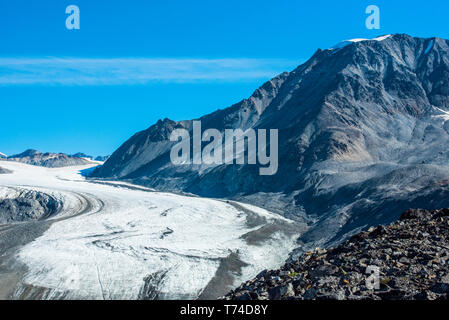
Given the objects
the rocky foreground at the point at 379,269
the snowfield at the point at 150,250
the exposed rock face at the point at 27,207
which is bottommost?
the snowfield at the point at 150,250

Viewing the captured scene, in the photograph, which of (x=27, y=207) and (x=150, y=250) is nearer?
(x=150, y=250)

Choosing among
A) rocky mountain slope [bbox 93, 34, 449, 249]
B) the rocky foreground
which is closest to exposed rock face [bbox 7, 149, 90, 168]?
rocky mountain slope [bbox 93, 34, 449, 249]

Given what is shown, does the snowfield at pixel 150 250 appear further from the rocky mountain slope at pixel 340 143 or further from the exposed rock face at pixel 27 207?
the rocky mountain slope at pixel 340 143

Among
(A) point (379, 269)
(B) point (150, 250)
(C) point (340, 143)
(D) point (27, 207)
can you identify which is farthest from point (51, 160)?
(A) point (379, 269)

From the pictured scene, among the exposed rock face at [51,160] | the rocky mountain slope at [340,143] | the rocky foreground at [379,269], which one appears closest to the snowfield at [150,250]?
the rocky mountain slope at [340,143]

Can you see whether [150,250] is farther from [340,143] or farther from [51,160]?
[51,160]

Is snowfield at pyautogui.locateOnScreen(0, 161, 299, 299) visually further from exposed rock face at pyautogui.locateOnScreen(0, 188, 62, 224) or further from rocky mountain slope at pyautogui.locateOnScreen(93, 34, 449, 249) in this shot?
rocky mountain slope at pyautogui.locateOnScreen(93, 34, 449, 249)
